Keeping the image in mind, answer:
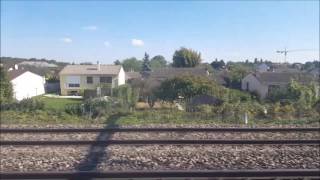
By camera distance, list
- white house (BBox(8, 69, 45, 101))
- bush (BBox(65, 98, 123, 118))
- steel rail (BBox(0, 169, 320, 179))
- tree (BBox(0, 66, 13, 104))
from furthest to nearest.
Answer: white house (BBox(8, 69, 45, 101)), tree (BBox(0, 66, 13, 104)), bush (BBox(65, 98, 123, 118)), steel rail (BBox(0, 169, 320, 179))

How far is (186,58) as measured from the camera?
272 feet

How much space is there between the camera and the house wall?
45862mm

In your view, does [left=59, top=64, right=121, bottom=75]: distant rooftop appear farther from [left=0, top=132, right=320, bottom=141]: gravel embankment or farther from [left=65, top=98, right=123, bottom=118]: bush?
[left=0, top=132, right=320, bottom=141]: gravel embankment

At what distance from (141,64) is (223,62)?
2851cm

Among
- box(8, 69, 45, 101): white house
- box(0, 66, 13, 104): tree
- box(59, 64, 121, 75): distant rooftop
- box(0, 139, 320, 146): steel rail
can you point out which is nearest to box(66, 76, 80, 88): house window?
box(59, 64, 121, 75): distant rooftop

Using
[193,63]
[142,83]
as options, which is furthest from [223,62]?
[142,83]

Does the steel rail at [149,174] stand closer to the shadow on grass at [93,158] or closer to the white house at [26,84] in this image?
the shadow on grass at [93,158]

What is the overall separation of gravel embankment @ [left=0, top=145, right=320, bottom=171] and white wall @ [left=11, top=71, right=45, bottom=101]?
37.0 m

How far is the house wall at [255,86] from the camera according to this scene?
45862 mm

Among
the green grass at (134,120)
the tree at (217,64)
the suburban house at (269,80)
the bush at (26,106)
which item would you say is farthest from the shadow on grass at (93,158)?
the tree at (217,64)

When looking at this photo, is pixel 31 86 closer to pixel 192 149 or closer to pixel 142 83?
pixel 142 83

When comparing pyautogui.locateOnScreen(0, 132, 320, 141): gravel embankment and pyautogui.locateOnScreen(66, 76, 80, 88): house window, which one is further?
pyautogui.locateOnScreen(66, 76, 80, 88): house window

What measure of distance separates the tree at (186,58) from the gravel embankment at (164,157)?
238ft

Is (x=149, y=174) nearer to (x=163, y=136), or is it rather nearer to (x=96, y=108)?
(x=163, y=136)
